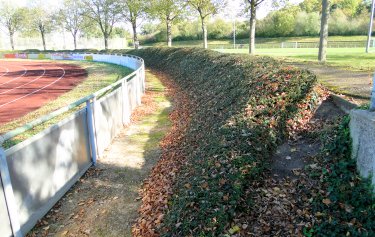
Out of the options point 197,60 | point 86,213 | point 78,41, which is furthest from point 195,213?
point 78,41

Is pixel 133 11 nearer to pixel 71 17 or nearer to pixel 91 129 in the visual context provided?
pixel 71 17

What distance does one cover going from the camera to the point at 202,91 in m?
12.4

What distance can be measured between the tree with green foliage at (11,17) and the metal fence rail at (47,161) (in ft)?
259

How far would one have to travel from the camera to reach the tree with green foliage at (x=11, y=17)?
244 ft

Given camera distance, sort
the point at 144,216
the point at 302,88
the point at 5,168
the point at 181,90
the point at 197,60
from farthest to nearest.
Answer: the point at 197,60
the point at 181,90
the point at 302,88
the point at 144,216
the point at 5,168

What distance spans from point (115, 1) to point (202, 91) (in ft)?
148

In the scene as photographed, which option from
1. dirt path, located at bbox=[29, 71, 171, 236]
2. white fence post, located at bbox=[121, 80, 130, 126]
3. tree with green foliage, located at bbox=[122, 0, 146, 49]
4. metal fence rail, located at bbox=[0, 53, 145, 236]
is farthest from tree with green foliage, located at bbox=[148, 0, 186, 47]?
metal fence rail, located at bbox=[0, 53, 145, 236]

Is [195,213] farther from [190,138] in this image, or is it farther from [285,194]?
[190,138]

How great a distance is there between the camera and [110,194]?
604 cm

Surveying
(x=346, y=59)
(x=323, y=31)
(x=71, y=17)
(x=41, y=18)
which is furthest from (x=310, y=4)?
(x=41, y=18)

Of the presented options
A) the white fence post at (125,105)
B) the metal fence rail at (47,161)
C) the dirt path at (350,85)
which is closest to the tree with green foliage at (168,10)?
the white fence post at (125,105)

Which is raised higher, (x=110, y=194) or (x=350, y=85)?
(x=350, y=85)

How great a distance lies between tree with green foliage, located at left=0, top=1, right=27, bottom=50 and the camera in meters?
74.4

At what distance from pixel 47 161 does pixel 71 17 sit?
72821mm
